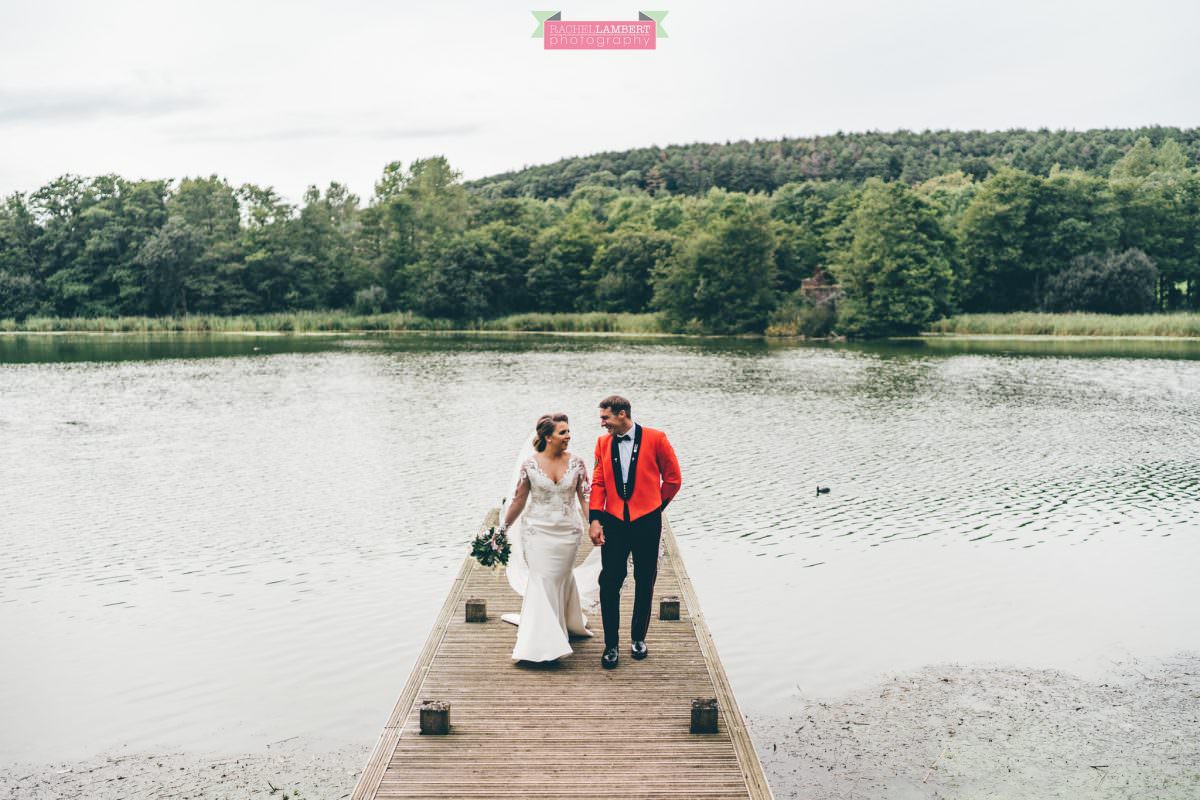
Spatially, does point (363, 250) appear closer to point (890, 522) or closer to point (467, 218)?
point (467, 218)

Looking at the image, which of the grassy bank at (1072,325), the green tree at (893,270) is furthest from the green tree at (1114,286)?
the green tree at (893,270)

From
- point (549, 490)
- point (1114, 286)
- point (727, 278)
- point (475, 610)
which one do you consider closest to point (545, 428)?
point (549, 490)

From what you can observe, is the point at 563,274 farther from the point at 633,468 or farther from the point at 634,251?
the point at 633,468

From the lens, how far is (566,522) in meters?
7.50

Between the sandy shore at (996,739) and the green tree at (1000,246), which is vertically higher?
the green tree at (1000,246)

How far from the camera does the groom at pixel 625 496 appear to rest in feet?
23.8

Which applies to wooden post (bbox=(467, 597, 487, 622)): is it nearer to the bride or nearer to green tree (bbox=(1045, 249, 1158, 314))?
the bride

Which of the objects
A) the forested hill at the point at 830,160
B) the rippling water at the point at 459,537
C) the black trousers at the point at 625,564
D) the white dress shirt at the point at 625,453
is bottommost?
the rippling water at the point at 459,537

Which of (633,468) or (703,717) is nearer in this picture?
(703,717)

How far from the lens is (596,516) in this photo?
293 inches

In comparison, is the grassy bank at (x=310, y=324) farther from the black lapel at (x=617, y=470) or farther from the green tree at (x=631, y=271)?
the black lapel at (x=617, y=470)

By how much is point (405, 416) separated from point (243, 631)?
1776 cm

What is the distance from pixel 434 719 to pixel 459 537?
25.9 feet

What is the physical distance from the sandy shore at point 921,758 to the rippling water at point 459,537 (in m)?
0.44
